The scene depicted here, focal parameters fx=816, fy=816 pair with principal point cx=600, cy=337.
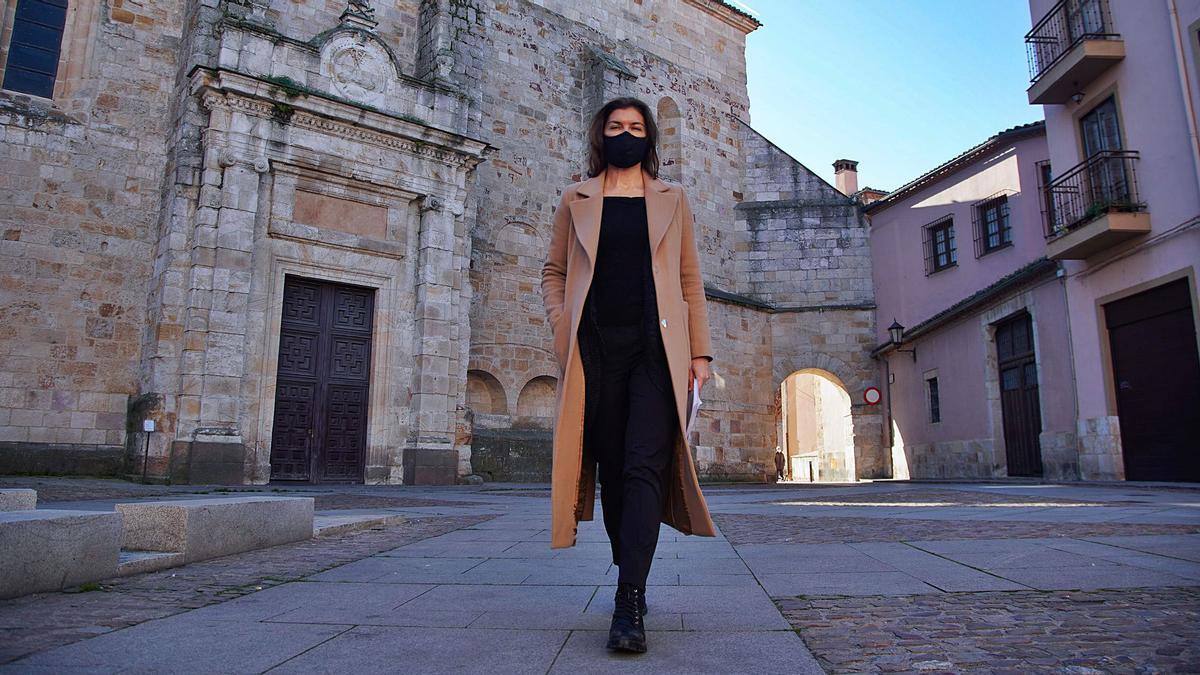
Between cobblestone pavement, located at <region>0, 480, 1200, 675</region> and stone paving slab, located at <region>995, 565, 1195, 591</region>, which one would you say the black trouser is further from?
stone paving slab, located at <region>995, 565, 1195, 591</region>

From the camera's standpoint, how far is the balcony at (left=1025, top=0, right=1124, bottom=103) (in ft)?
44.3

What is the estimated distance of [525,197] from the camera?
17.5m

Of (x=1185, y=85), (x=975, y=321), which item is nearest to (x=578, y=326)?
(x=1185, y=85)

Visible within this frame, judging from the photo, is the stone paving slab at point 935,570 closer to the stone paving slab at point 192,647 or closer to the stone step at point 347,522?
the stone paving slab at point 192,647

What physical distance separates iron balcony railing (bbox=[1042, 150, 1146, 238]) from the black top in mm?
12722

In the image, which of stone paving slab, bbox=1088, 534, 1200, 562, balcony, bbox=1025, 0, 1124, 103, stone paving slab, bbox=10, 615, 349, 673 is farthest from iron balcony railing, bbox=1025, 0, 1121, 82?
stone paving slab, bbox=10, 615, 349, 673

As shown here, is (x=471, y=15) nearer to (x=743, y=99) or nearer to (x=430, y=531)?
(x=743, y=99)

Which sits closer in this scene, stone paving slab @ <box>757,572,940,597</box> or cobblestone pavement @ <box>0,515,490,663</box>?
cobblestone pavement @ <box>0,515,490,663</box>

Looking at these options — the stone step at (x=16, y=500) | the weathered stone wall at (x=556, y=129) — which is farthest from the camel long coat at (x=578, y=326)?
the weathered stone wall at (x=556, y=129)

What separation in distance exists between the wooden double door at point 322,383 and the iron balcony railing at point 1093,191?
12044 millimetres

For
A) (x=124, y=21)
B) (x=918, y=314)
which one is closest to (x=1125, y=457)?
(x=918, y=314)

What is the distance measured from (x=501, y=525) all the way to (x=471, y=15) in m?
12.6

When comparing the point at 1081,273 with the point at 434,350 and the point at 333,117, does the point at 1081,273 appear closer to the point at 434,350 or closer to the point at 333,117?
the point at 434,350

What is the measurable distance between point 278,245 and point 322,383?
2.27 metres
